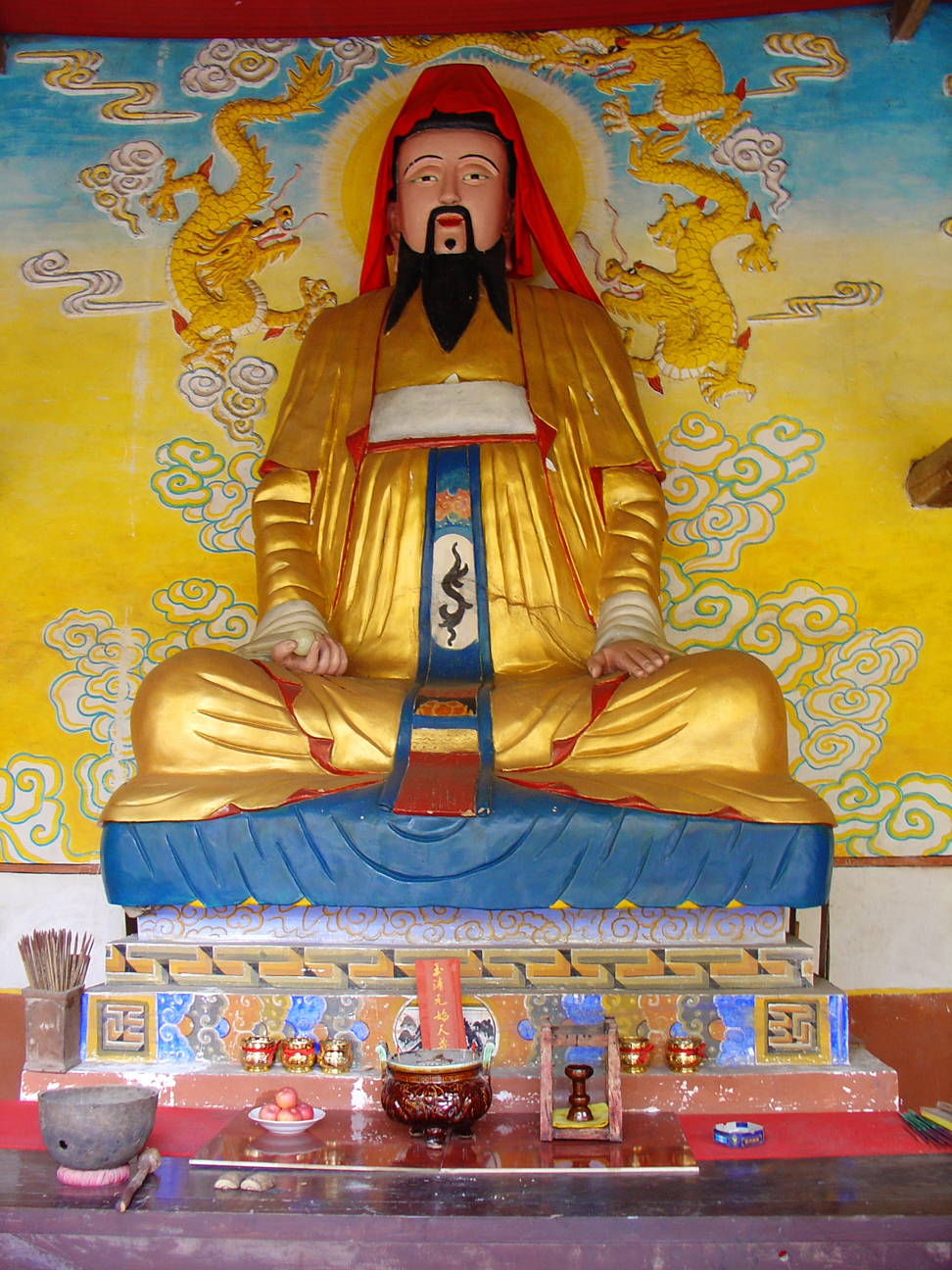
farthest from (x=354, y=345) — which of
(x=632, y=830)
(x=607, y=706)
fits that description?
(x=632, y=830)

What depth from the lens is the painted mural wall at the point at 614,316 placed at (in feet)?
14.4

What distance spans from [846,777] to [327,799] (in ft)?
6.39

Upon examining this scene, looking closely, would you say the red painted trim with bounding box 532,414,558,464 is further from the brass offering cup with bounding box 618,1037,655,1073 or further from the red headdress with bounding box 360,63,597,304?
the brass offering cup with bounding box 618,1037,655,1073

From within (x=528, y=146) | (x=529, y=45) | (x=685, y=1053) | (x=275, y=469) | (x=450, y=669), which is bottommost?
(x=685, y=1053)

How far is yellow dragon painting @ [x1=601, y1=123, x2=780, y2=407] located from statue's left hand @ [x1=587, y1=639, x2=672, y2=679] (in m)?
1.43

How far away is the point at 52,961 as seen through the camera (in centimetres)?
305

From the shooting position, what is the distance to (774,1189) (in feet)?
7.93

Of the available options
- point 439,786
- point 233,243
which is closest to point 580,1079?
point 439,786

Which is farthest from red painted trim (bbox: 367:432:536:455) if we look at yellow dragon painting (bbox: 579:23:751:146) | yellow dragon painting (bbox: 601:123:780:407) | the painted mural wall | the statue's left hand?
yellow dragon painting (bbox: 579:23:751:146)

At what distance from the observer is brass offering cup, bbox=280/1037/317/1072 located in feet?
9.81

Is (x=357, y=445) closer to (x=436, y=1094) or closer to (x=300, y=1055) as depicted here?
(x=300, y=1055)

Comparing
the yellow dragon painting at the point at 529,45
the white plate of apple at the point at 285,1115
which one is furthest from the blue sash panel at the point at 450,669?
the yellow dragon painting at the point at 529,45

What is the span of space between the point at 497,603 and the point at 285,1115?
1.80 meters

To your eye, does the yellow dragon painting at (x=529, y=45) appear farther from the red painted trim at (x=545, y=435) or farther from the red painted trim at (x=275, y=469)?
the red painted trim at (x=275, y=469)
